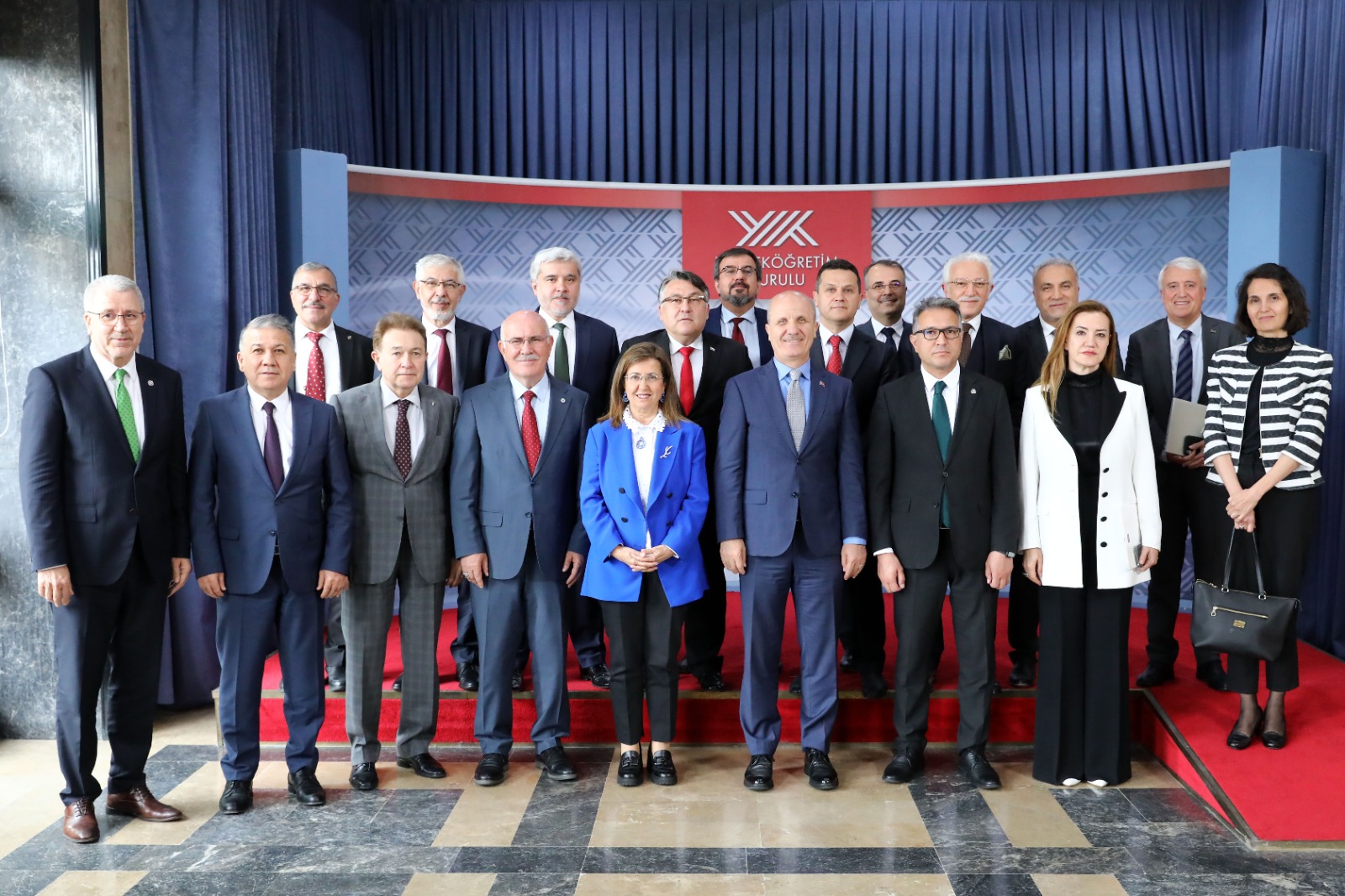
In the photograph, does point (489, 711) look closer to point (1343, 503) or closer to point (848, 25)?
point (1343, 503)

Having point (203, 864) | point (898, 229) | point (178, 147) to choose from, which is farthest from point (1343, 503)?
point (178, 147)

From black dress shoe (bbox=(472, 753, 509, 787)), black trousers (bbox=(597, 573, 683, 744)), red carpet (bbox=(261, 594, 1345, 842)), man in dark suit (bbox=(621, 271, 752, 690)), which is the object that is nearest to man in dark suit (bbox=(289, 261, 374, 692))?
red carpet (bbox=(261, 594, 1345, 842))

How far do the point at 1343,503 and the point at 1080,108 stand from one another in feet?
10.8

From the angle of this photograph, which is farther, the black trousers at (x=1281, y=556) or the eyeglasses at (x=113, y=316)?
the black trousers at (x=1281, y=556)

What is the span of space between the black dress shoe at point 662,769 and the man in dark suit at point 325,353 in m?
1.46

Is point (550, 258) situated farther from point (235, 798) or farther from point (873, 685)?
point (235, 798)

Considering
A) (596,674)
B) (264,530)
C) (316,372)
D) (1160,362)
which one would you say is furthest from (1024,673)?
(316,372)

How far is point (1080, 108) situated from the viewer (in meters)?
7.05

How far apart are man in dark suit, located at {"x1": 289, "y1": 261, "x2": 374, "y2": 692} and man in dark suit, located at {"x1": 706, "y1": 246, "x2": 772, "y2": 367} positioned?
154 cm

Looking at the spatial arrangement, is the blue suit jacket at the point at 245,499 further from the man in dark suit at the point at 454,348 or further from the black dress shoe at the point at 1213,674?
the black dress shoe at the point at 1213,674

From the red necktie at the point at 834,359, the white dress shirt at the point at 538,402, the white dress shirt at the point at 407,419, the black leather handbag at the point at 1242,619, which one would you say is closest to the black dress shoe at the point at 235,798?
the white dress shirt at the point at 407,419

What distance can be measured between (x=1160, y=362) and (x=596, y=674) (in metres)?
2.74

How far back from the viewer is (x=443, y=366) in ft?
14.3

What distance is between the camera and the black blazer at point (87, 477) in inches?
132
